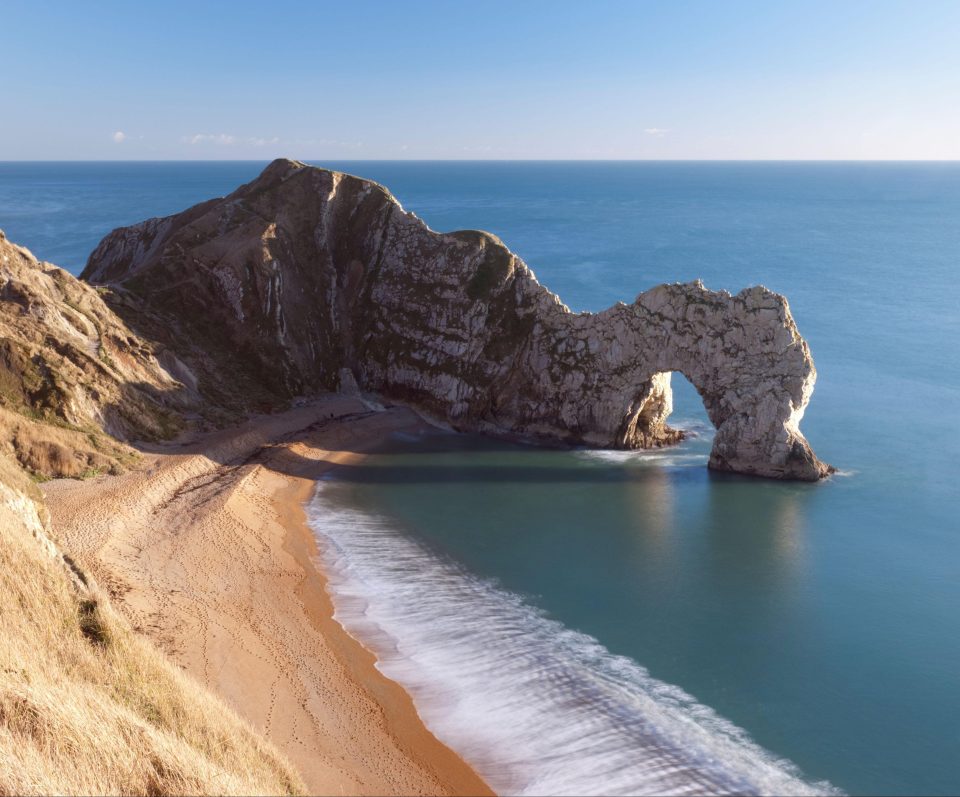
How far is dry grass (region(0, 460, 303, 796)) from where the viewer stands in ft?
52.6

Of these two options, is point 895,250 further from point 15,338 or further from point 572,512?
point 15,338

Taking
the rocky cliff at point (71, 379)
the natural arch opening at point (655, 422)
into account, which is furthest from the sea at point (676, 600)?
the rocky cliff at point (71, 379)

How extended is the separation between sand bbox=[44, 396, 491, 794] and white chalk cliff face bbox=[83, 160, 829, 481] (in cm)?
1027

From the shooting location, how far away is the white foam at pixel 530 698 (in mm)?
25141

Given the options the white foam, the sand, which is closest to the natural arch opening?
the sand

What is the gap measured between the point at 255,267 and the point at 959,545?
49.6 metres

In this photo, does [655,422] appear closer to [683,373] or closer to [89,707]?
[683,373]

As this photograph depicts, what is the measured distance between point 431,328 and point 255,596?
30.8 meters

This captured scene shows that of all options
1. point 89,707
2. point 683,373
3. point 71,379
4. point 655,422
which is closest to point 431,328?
point 655,422

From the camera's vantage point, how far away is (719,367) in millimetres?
51969

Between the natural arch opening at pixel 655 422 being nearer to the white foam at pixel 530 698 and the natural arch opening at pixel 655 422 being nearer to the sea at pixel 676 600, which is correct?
the sea at pixel 676 600

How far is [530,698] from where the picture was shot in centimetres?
2875

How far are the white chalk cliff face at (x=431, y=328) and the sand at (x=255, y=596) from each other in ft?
33.7

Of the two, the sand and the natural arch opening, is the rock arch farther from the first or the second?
the sand
